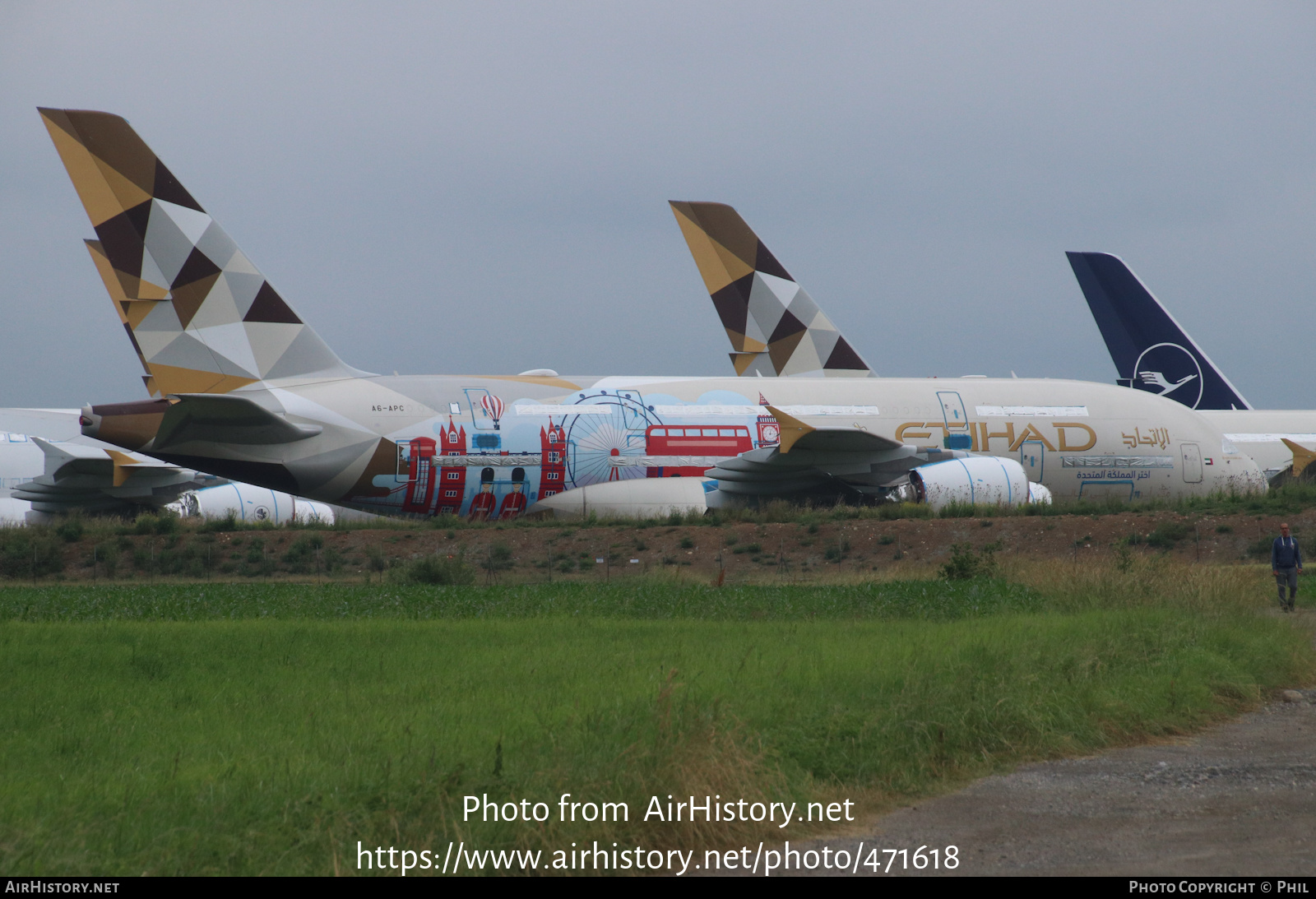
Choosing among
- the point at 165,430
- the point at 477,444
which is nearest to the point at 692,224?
the point at 477,444

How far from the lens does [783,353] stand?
40.9 m

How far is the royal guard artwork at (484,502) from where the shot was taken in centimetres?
2934

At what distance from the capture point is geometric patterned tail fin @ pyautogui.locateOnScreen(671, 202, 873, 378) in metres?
40.6

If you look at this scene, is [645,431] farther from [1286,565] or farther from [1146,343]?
[1146,343]

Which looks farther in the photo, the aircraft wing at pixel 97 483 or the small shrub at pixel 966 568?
the aircraft wing at pixel 97 483

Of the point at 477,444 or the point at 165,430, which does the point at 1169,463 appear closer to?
the point at 477,444

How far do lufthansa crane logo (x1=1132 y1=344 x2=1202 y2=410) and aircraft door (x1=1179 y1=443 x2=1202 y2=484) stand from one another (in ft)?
57.2

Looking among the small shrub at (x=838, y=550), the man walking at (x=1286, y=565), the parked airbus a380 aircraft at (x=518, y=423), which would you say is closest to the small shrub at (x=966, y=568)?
the man walking at (x=1286, y=565)

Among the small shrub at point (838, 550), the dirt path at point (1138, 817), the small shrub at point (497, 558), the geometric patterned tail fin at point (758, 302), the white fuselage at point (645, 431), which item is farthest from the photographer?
the geometric patterned tail fin at point (758, 302)

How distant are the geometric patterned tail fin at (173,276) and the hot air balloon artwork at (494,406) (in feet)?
12.9

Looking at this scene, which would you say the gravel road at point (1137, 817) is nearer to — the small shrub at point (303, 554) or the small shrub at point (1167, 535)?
the small shrub at point (1167, 535)

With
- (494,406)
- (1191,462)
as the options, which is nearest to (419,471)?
(494,406)

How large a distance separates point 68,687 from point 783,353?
107ft

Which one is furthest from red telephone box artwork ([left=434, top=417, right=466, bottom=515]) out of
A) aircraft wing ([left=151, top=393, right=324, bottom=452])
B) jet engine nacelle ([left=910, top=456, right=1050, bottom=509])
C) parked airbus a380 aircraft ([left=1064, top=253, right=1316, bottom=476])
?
parked airbus a380 aircraft ([left=1064, top=253, right=1316, bottom=476])
